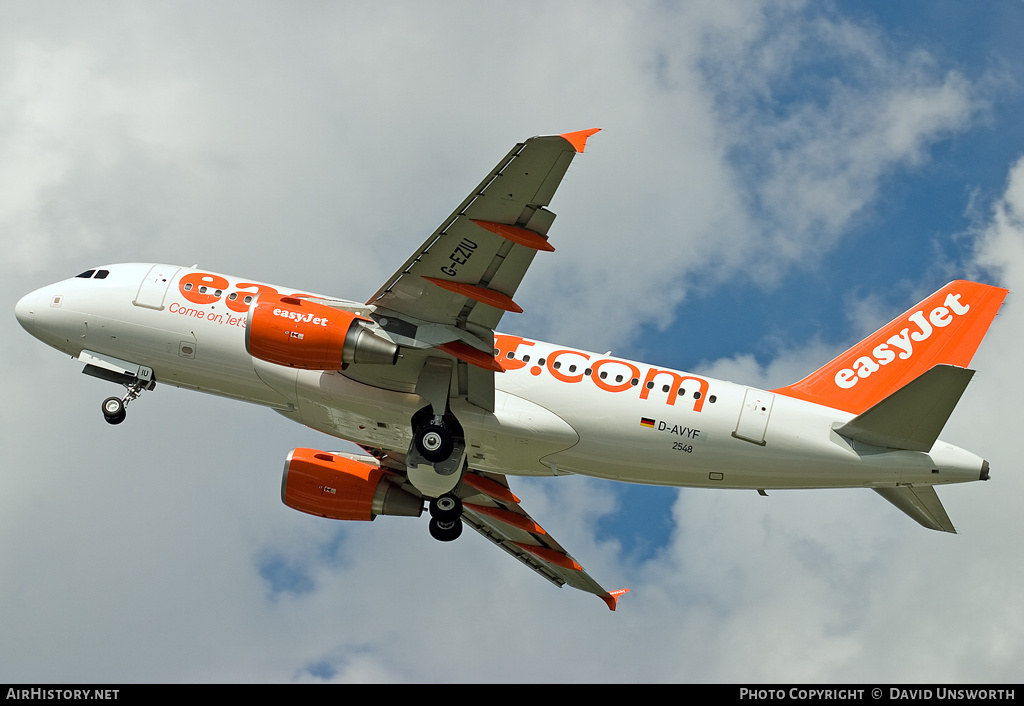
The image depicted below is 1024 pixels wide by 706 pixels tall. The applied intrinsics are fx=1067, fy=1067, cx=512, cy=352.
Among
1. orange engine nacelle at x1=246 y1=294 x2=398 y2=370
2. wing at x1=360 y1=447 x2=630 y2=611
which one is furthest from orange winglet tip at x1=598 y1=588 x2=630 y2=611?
orange engine nacelle at x1=246 y1=294 x2=398 y2=370

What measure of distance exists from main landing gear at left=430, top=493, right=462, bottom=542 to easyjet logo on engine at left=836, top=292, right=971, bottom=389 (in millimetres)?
12851

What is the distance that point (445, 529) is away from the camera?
3559 cm

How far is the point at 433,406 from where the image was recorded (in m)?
30.7

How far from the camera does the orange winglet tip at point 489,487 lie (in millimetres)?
36719

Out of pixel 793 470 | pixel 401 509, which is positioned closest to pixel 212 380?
pixel 401 509

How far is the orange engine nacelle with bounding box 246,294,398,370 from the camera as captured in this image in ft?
93.8

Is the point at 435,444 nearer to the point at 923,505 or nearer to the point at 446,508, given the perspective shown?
the point at 446,508

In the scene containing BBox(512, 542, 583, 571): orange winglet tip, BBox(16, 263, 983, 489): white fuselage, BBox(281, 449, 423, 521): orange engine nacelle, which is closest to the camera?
BBox(16, 263, 983, 489): white fuselage

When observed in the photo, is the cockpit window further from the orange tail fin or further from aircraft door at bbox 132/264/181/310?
the orange tail fin

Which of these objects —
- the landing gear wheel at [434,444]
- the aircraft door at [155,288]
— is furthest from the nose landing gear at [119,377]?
the landing gear wheel at [434,444]

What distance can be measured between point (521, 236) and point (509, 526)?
15.7m

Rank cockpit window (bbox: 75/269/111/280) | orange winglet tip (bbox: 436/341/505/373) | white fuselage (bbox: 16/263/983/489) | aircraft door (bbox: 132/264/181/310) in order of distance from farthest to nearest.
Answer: cockpit window (bbox: 75/269/111/280), aircraft door (bbox: 132/264/181/310), white fuselage (bbox: 16/263/983/489), orange winglet tip (bbox: 436/341/505/373)
